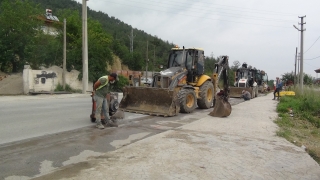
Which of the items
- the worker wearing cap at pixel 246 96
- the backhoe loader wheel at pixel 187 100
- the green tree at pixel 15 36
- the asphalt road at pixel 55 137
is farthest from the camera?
the green tree at pixel 15 36

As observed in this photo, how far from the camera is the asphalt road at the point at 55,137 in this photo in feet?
18.8

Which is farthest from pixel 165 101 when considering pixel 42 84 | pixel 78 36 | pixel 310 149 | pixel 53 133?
pixel 78 36

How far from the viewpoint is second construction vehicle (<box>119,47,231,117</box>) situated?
12289 millimetres

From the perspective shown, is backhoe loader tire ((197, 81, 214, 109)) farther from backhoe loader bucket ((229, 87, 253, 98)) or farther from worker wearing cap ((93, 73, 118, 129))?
backhoe loader bucket ((229, 87, 253, 98))

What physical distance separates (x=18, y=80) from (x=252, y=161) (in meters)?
24.5

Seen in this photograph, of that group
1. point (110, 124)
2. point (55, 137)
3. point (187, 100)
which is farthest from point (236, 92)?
point (55, 137)

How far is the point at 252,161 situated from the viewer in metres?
6.17

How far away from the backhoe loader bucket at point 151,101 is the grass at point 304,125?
3.95 meters

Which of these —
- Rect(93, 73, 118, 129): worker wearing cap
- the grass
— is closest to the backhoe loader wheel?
the grass

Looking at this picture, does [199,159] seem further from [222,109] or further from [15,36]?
[15,36]

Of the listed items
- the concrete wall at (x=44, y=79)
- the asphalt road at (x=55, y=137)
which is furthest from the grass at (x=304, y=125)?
the concrete wall at (x=44, y=79)

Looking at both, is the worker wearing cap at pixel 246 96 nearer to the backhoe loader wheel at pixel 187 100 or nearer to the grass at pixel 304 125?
the grass at pixel 304 125

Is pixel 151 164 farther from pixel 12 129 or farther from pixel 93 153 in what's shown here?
pixel 12 129

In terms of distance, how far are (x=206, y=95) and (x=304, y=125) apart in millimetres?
4810
